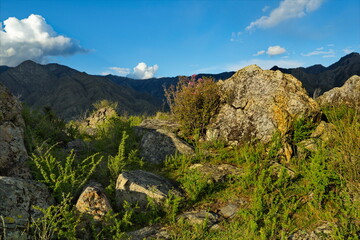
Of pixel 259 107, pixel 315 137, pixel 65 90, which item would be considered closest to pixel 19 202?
pixel 259 107

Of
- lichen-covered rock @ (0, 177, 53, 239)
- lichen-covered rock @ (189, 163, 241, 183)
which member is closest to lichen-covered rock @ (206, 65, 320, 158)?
→ lichen-covered rock @ (189, 163, 241, 183)

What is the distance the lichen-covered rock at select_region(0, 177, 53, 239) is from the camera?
A: 13.8 feet

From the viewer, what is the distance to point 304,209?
5207 mm

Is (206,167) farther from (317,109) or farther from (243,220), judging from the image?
(317,109)

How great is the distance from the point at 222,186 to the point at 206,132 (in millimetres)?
2612

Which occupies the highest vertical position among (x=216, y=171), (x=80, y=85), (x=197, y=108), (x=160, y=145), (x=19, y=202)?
(x=80, y=85)

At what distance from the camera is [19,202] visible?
4.60m

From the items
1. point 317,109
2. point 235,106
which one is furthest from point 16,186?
point 317,109

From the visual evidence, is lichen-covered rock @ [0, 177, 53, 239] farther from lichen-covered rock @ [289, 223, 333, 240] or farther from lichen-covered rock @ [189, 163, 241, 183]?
lichen-covered rock @ [289, 223, 333, 240]

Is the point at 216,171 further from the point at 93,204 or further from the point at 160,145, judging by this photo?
the point at 93,204

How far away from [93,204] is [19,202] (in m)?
1.30

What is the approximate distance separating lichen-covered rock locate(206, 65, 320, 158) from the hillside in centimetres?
10487

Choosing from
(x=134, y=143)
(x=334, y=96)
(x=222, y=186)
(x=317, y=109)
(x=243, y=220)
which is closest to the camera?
(x=243, y=220)

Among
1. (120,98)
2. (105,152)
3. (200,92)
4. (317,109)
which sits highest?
(120,98)
